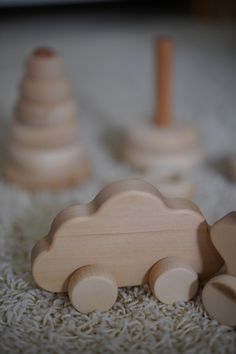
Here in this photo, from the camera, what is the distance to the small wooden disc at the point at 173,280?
58cm

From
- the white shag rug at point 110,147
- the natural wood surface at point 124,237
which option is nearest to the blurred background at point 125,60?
the white shag rug at point 110,147

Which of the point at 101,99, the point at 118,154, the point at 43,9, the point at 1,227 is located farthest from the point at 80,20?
the point at 1,227

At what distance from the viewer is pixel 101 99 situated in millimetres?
1429

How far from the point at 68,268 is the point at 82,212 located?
0.23 feet

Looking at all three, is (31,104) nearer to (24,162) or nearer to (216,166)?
(24,162)

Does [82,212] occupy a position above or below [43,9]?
above

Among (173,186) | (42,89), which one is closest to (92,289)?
(173,186)

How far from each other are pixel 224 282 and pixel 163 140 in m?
0.46

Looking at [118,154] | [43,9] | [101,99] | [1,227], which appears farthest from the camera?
[43,9]

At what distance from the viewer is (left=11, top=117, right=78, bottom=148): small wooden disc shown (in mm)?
913

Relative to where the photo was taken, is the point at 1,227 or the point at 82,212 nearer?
the point at 82,212

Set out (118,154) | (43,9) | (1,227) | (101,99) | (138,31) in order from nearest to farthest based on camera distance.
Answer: (1,227)
(118,154)
(101,99)
(138,31)
(43,9)

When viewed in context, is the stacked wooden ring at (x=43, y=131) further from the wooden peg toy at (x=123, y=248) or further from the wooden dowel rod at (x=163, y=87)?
the wooden peg toy at (x=123, y=248)

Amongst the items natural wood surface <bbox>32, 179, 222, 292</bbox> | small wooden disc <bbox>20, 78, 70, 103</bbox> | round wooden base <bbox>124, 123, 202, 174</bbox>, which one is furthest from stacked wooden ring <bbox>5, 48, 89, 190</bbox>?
natural wood surface <bbox>32, 179, 222, 292</bbox>
